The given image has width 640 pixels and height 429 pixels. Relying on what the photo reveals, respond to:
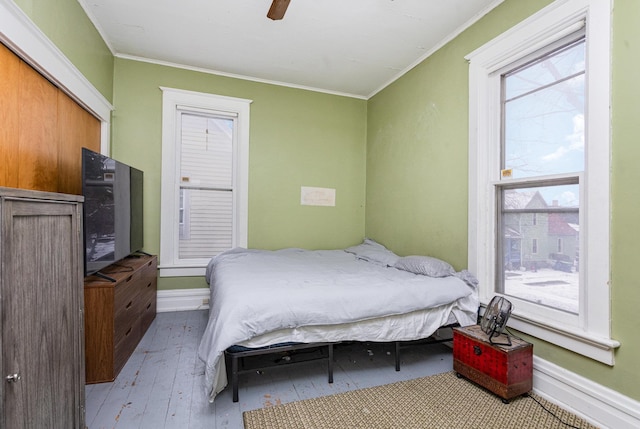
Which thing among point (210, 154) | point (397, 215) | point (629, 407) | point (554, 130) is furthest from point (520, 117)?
point (210, 154)

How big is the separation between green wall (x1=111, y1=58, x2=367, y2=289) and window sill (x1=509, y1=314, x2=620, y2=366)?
2.39 metres

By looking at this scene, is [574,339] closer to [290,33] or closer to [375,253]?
[375,253]

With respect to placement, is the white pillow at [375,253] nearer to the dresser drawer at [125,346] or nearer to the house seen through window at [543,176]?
the house seen through window at [543,176]

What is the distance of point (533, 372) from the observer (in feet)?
6.54

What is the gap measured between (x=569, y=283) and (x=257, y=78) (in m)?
3.62

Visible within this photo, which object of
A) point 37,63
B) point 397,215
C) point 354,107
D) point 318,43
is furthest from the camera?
point 354,107

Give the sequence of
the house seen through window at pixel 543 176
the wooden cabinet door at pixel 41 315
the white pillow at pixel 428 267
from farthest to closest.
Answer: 1. the white pillow at pixel 428 267
2. the house seen through window at pixel 543 176
3. the wooden cabinet door at pixel 41 315

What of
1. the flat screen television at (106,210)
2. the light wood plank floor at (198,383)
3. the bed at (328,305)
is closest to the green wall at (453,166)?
the bed at (328,305)

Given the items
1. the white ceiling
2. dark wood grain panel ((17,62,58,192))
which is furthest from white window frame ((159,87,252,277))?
dark wood grain panel ((17,62,58,192))

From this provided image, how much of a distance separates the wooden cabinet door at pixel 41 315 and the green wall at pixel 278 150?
2.24 meters

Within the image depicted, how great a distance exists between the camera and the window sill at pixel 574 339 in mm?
1628

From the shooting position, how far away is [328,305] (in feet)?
6.31

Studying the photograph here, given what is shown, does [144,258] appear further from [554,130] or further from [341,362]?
[554,130]

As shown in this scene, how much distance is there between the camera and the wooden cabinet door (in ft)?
3.11
